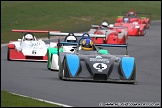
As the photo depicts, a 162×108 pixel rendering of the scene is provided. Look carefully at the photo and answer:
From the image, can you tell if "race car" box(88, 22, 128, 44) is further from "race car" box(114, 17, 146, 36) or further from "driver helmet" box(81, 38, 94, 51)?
"driver helmet" box(81, 38, 94, 51)

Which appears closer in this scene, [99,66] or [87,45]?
[99,66]

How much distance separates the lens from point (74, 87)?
14.0 m

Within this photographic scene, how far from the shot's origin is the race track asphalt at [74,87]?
1193cm

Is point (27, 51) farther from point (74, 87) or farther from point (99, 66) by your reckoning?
point (74, 87)

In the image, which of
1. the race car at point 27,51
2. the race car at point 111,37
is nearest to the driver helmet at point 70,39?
the race car at point 27,51

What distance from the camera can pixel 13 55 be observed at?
76.7 feet

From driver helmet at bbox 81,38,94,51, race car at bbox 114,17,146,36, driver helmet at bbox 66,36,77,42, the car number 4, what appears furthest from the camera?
race car at bbox 114,17,146,36

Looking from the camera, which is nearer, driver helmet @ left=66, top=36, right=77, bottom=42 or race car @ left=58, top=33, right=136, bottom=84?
race car @ left=58, top=33, right=136, bottom=84

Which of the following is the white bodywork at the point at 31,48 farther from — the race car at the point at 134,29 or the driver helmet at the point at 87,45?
the race car at the point at 134,29

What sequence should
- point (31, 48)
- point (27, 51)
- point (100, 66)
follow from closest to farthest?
point (100, 66)
point (27, 51)
point (31, 48)

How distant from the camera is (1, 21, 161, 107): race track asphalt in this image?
11930mm

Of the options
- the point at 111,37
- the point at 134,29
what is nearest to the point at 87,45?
the point at 111,37

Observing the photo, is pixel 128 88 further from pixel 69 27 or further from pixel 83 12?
pixel 83 12

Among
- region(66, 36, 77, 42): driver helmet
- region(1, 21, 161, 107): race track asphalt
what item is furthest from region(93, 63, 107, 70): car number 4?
region(66, 36, 77, 42): driver helmet
